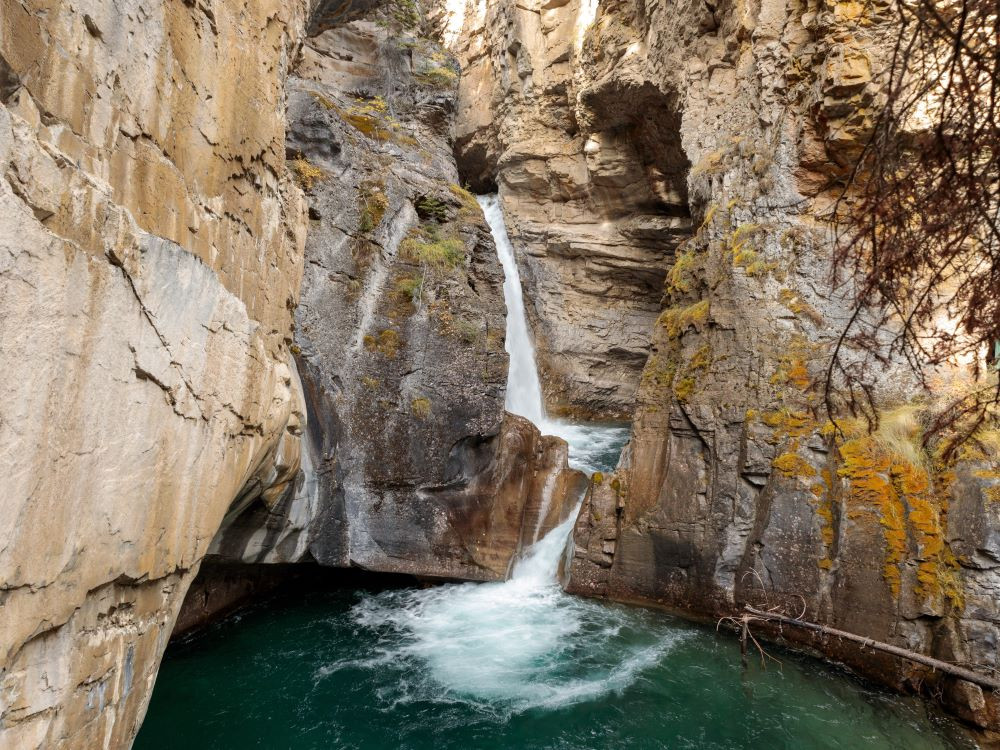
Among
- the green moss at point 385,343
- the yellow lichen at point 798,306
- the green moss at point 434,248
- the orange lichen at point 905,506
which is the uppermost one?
the green moss at point 434,248

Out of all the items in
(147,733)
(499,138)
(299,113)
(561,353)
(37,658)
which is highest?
(499,138)

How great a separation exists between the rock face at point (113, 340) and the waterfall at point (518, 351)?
32.5ft

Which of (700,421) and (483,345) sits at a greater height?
(483,345)

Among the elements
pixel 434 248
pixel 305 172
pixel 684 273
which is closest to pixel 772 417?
pixel 684 273

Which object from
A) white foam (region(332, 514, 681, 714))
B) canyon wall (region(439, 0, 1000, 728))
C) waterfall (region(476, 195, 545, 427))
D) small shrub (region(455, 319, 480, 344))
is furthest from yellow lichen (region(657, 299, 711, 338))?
white foam (region(332, 514, 681, 714))

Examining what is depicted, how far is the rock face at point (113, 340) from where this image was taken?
2.62m

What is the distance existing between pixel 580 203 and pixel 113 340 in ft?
57.6

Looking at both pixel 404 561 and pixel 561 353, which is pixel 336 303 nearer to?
pixel 404 561

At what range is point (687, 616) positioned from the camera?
30.3 feet

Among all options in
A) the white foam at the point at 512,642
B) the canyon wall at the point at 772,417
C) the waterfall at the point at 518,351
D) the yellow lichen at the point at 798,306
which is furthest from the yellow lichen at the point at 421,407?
the yellow lichen at the point at 798,306

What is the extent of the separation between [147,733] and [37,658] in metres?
4.68

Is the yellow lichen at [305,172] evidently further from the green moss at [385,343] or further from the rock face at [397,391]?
the green moss at [385,343]

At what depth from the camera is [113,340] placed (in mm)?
3154

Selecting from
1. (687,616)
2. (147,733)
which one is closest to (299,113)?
(147,733)
